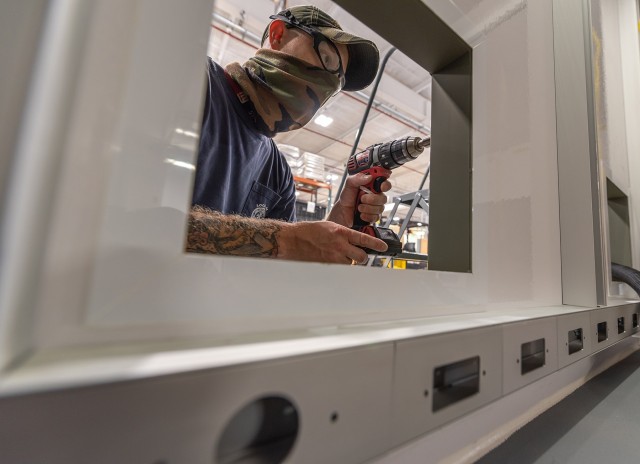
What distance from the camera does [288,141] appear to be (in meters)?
6.01

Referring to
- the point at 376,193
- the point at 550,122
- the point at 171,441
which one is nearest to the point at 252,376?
the point at 171,441

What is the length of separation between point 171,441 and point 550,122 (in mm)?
1127

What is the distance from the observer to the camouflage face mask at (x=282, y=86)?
93cm

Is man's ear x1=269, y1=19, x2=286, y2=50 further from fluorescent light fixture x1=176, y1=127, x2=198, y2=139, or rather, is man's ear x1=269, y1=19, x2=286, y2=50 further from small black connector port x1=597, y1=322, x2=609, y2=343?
small black connector port x1=597, y1=322, x2=609, y2=343

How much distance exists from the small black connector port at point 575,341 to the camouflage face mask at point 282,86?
100 centimetres

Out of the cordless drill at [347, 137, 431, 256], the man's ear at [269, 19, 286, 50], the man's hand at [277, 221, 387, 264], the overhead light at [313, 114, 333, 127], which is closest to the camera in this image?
the man's hand at [277, 221, 387, 264]

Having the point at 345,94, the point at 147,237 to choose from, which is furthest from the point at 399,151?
the point at 345,94

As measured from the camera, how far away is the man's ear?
1108 mm

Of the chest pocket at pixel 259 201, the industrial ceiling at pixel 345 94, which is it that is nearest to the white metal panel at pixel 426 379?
the chest pocket at pixel 259 201

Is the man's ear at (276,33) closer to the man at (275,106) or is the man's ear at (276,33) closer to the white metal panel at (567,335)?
the man at (275,106)

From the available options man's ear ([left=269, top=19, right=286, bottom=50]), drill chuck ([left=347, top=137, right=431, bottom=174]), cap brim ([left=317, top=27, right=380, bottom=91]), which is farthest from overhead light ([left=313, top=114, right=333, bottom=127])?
drill chuck ([left=347, top=137, right=431, bottom=174])

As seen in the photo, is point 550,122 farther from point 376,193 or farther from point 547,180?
point 376,193

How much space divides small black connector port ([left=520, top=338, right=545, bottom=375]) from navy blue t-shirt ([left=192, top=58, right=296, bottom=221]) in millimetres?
947

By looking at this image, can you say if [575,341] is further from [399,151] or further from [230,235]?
[230,235]
